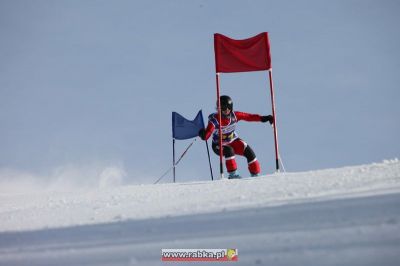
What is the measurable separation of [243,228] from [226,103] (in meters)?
4.20

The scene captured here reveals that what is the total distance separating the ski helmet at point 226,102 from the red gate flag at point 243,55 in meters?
0.47

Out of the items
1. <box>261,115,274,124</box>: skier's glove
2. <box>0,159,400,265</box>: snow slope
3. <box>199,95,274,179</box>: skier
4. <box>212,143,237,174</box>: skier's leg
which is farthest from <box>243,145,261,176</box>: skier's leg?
<box>0,159,400,265</box>: snow slope

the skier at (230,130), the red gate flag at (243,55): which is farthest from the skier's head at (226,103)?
the red gate flag at (243,55)

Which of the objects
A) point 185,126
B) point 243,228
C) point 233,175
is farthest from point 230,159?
point 185,126

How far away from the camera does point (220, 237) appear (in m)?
1.44

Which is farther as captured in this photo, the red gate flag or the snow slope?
the red gate flag

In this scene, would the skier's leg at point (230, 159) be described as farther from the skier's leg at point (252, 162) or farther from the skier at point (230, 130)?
the skier's leg at point (252, 162)

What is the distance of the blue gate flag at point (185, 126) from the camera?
10.4m

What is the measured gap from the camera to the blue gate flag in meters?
10.4

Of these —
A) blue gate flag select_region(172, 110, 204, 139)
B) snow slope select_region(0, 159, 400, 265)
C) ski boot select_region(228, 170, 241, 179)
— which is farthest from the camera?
blue gate flag select_region(172, 110, 204, 139)

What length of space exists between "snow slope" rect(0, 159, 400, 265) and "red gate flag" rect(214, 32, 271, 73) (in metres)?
3.68

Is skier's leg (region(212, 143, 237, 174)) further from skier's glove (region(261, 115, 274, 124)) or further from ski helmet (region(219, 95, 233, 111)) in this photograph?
skier's glove (region(261, 115, 274, 124))

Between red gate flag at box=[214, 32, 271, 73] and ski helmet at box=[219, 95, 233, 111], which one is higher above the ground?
red gate flag at box=[214, 32, 271, 73]

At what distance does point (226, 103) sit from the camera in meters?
5.62
